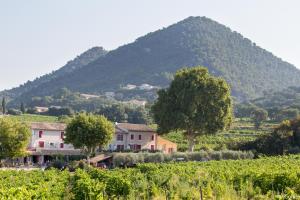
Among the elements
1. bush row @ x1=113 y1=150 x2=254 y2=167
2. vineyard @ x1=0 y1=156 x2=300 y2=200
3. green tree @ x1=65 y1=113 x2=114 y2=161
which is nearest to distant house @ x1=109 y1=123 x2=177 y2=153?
green tree @ x1=65 y1=113 x2=114 y2=161

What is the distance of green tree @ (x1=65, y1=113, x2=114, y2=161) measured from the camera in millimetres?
62397

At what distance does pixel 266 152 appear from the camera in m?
68.0

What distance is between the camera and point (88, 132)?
62438 mm

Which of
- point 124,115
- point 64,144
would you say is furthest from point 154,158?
point 124,115

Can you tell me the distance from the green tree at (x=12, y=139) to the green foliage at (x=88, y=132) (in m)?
5.40

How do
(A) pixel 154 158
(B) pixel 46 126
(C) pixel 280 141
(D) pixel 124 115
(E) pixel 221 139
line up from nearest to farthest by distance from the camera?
(A) pixel 154 158, (C) pixel 280 141, (B) pixel 46 126, (E) pixel 221 139, (D) pixel 124 115

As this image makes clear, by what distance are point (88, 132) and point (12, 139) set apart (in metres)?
9.12

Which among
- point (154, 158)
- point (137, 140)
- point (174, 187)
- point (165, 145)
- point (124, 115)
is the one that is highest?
point (124, 115)

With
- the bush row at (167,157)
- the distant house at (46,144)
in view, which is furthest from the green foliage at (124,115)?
the bush row at (167,157)

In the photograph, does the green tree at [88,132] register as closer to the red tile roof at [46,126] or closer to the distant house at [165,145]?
the red tile roof at [46,126]

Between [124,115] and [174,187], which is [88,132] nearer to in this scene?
[174,187]

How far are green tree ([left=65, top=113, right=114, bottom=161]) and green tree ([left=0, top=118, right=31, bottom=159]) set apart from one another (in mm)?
5401

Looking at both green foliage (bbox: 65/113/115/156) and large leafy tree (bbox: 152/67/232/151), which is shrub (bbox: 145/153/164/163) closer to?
green foliage (bbox: 65/113/115/156)

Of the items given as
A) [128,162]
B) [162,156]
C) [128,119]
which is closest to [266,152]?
[162,156]
